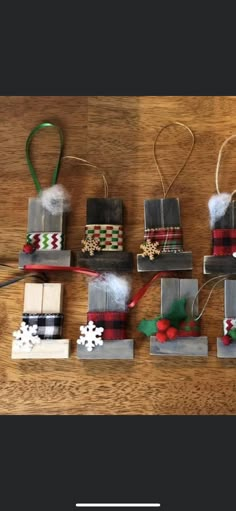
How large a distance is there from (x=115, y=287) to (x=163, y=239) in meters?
0.24

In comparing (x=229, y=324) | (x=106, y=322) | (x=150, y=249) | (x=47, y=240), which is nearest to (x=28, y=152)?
(x=47, y=240)

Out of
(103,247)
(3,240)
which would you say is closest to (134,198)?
(103,247)

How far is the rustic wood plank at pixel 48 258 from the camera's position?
5.58 ft

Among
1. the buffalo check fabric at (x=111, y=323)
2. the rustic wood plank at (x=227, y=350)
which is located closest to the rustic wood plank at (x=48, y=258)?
the buffalo check fabric at (x=111, y=323)

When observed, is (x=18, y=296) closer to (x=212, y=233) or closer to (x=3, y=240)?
(x=3, y=240)

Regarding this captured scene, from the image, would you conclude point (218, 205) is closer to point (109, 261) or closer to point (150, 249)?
point (150, 249)

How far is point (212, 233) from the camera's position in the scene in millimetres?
1743

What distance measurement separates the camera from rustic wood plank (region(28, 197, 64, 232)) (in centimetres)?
174

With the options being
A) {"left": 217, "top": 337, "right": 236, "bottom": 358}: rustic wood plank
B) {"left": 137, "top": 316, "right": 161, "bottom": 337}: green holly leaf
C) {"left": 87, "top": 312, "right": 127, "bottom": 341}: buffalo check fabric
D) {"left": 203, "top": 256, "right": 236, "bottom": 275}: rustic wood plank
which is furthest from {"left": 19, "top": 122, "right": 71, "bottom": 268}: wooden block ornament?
{"left": 217, "top": 337, "right": 236, "bottom": 358}: rustic wood plank

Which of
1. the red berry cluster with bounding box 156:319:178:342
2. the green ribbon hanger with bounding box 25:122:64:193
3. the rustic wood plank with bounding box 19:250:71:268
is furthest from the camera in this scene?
the green ribbon hanger with bounding box 25:122:64:193

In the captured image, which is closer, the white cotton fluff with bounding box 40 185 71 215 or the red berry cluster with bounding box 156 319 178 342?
the red berry cluster with bounding box 156 319 178 342

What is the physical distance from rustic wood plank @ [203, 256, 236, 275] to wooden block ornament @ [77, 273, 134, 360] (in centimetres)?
29

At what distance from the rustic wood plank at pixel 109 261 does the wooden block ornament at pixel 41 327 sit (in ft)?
0.43

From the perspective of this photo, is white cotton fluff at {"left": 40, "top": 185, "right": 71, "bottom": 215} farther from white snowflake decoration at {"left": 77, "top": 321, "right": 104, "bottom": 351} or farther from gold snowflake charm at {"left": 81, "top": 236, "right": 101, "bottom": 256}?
white snowflake decoration at {"left": 77, "top": 321, "right": 104, "bottom": 351}
